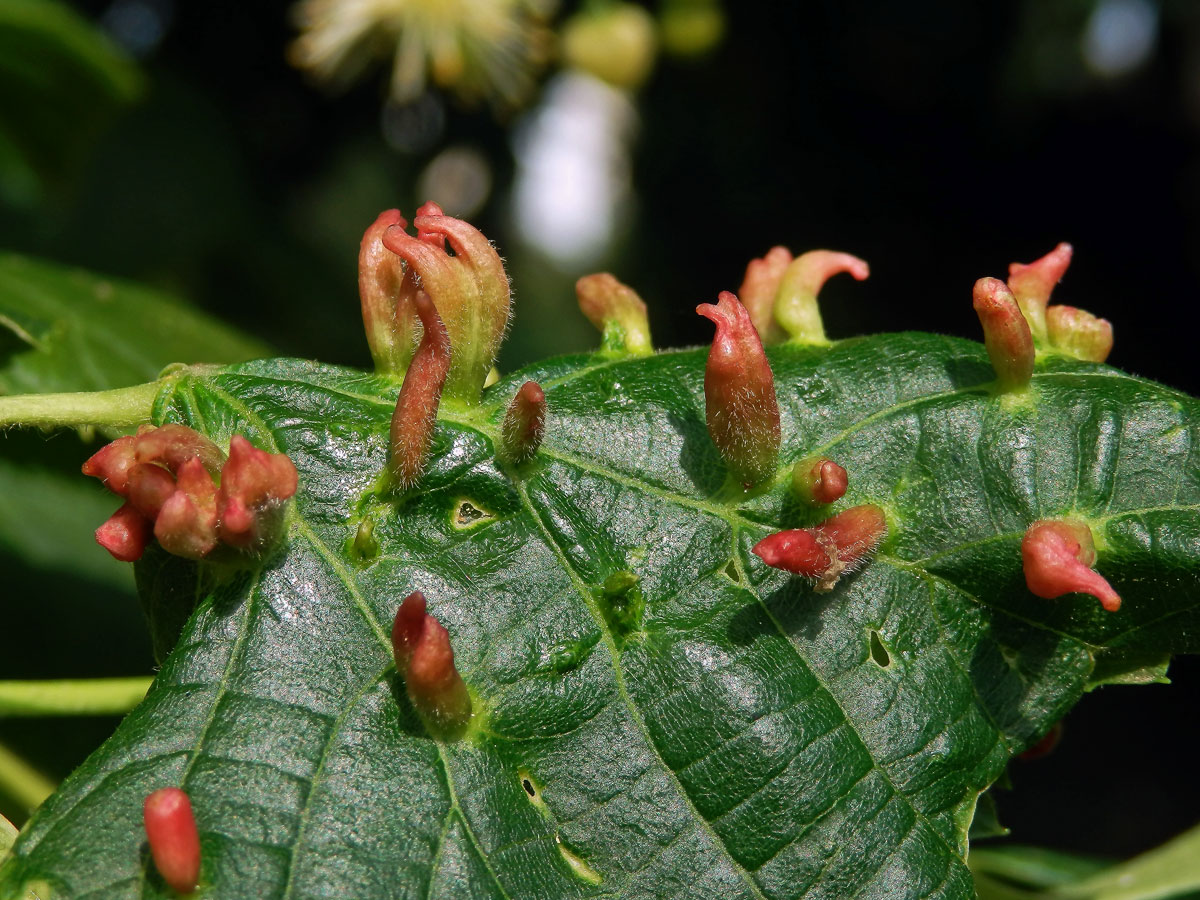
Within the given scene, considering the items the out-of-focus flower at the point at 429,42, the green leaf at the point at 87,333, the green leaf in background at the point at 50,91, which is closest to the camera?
the green leaf at the point at 87,333

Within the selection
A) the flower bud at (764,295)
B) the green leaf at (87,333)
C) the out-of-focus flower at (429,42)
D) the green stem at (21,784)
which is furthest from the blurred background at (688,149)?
the flower bud at (764,295)

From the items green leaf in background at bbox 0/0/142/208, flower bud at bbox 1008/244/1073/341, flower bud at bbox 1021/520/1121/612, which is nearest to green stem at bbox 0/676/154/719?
flower bud at bbox 1021/520/1121/612

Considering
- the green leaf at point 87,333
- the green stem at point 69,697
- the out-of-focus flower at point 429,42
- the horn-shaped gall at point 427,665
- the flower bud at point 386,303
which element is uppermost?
the out-of-focus flower at point 429,42

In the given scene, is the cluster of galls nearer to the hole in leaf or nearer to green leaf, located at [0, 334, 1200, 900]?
green leaf, located at [0, 334, 1200, 900]

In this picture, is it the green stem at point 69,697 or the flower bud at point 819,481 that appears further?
the green stem at point 69,697

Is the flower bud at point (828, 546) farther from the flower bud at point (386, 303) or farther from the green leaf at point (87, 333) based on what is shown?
the green leaf at point (87, 333)

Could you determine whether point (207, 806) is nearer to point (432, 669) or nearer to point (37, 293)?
point (432, 669)
